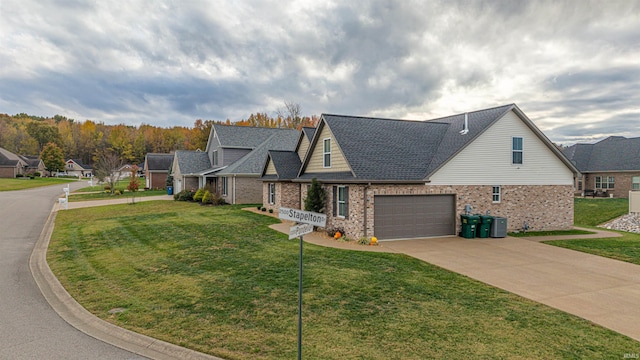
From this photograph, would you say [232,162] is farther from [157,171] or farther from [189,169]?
[157,171]

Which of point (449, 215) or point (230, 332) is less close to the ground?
point (449, 215)

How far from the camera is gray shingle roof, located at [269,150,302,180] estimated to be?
22.2 metres

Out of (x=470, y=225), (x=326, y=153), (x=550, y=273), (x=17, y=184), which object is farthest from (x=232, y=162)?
(x=17, y=184)

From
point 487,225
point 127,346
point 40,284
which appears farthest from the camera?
point 487,225

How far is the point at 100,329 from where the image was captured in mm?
6469

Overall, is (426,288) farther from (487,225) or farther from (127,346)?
(487,225)


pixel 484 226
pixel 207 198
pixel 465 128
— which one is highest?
pixel 465 128

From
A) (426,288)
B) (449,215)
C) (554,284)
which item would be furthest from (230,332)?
(449,215)

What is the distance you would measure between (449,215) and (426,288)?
345 inches

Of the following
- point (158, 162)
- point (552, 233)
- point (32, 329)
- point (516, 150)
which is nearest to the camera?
point (32, 329)

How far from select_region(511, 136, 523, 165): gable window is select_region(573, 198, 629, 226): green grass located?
1232 centimetres

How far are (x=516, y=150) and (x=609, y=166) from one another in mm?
29751

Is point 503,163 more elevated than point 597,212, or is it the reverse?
point 503,163

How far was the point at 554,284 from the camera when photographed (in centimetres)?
929
